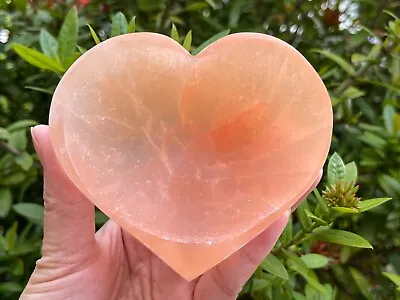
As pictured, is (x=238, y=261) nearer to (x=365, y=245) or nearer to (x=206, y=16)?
(x=365, y=245)

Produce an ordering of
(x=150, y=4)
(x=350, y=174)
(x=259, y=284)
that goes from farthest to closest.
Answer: (x=150, y=4) < (x=259, y=284) < (x=350, y=174)

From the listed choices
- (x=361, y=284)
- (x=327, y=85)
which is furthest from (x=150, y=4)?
(x=361, y=284)

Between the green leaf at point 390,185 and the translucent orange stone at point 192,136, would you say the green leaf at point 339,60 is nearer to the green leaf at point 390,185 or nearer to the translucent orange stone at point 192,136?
the green leaf at point 390,185

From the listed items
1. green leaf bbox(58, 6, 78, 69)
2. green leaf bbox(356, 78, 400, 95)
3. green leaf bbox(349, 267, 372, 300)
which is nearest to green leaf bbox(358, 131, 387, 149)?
green leaf bbox(356, 78, 400, 95)

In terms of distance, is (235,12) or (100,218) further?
(235,12)

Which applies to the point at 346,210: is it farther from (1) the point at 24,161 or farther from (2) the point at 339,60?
(1) the point at 24,161
